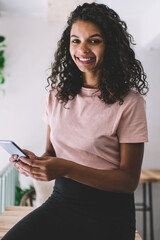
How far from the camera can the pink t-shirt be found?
3.11 ft

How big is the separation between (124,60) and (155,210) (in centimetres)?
261

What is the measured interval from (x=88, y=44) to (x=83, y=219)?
2.29 feet

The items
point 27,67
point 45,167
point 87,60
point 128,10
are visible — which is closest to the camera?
point 45,167

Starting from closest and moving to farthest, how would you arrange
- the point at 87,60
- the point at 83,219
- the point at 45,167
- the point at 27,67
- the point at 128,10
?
1. the point at 45,167
2. the point at 83,219
3. the point at 87,60
4. the point at 128,10
5. the point at 27,67

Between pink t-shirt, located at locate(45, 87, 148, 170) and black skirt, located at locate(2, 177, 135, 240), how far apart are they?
12 cm

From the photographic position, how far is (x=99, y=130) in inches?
38.4

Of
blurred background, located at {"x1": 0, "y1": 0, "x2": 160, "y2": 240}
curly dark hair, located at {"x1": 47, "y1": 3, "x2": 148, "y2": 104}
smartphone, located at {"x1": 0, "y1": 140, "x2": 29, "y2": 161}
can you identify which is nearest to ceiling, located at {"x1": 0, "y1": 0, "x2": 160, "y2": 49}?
blurred background, located at {"x1": 0, "y1": 0, "x2": 160, "y2": 240}

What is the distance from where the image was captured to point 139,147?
945 millimetres

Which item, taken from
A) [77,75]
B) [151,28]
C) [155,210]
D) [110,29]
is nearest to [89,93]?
[77,75]

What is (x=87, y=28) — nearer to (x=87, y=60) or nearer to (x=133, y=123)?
(x=87, y=60)

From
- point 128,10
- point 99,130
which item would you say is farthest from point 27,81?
point 99,130

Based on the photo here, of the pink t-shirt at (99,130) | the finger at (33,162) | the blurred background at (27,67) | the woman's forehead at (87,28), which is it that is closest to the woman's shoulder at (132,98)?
the pink t-shirt at (99,130)

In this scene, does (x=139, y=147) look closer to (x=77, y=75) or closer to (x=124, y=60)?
(x=124, y=60)

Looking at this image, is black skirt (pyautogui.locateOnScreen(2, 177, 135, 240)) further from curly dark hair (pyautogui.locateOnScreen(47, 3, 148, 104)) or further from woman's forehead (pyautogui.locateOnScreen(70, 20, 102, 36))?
woman's forehead (pyautogui.locateOnScreen(70, 20, 102, 36))
